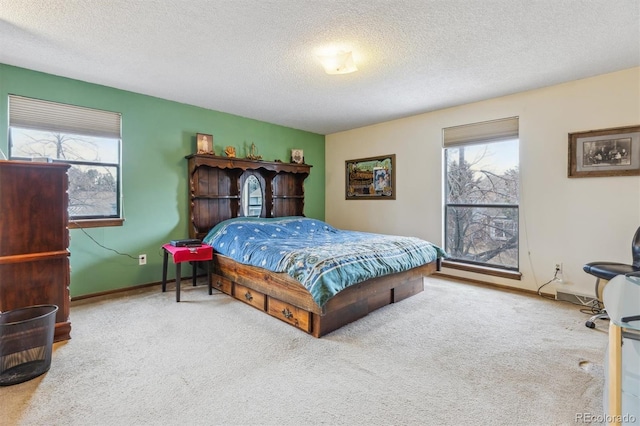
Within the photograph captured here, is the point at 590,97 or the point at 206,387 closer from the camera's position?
the point at 206,387

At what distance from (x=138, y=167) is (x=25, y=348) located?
2.27m

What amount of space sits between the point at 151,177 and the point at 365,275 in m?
2.90

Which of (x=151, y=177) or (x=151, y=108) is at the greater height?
(x=151, y=108)

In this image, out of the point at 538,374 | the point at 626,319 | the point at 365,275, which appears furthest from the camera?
the point at 365,275

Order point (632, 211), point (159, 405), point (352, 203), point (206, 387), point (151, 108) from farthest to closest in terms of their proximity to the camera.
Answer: point (352, 203)
point (151, 108)
point (632, 211)
point (206, 387)
point (159, 405)

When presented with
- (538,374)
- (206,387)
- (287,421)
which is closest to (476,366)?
(538,374)

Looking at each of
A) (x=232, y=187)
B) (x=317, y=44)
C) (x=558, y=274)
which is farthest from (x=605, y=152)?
(x=232, y=187)

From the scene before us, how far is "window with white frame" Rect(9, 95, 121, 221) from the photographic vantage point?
299cm

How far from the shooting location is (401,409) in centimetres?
160

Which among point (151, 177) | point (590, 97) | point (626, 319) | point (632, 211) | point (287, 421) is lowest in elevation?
point (287, 421)

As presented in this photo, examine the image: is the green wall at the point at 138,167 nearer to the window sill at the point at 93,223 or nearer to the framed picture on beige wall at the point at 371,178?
the window sill at the point at 93,223

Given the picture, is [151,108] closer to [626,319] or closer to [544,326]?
[626,319]

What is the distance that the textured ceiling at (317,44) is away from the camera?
2.02 meters

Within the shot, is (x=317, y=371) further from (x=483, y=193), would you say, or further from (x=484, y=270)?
(x=483, y=193)
